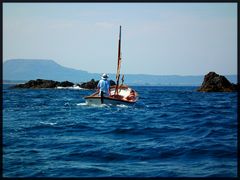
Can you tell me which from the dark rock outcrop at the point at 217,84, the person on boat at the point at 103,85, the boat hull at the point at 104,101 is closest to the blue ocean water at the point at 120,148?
the person on boat at the point at 103,85

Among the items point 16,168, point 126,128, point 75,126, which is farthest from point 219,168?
point 75,126

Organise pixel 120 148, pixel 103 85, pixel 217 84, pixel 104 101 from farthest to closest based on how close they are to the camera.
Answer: pixel 217 84 → pixel 104 101 → pixel 103 85 → pixel 120 148

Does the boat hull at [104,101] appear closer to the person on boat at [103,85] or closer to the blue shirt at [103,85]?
the person on boat at [103,85]

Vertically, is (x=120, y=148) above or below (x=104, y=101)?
below

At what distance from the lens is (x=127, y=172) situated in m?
13.1

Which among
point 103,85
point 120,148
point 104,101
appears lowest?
point 120,148

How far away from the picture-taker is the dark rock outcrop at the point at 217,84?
92.4 m

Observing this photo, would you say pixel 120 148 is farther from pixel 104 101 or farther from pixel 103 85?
pixel 104 101

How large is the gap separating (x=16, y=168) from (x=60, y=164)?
149cm

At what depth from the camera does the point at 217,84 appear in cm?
9275

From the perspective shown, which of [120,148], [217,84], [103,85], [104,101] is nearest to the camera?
[120,148]

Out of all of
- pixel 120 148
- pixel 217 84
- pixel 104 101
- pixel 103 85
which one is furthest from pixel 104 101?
pixel 217 84

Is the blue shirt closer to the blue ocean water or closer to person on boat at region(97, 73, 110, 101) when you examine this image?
person on boat at region(97, 73, 110, 101)

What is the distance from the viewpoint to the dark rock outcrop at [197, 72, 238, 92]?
92.4m
